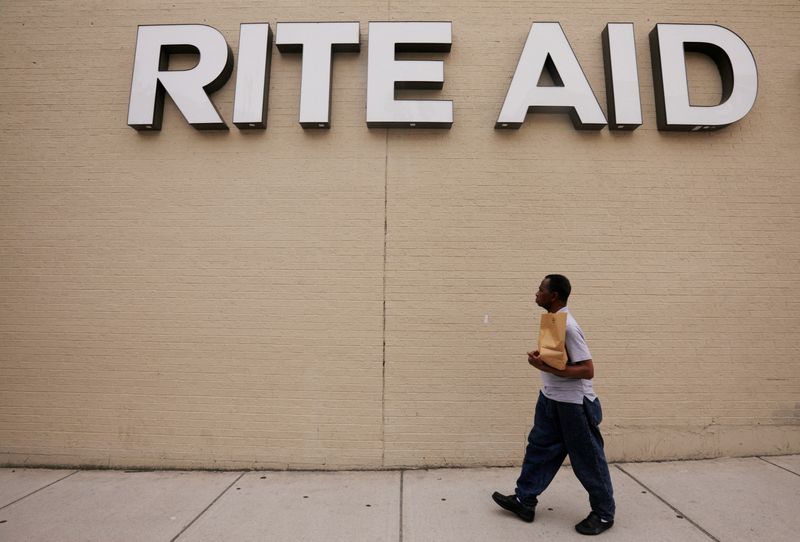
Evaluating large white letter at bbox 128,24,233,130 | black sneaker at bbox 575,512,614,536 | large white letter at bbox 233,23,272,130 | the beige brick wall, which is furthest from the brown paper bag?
large white letter at bbox 128,24,233,130

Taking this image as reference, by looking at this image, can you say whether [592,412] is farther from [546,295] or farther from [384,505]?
[384,505]

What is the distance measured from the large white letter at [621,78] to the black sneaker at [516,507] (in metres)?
4.02

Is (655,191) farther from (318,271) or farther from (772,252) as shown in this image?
(318,271)

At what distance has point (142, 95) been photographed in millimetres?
4543

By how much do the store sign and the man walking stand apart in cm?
262

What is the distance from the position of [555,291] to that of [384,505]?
2.24 metres

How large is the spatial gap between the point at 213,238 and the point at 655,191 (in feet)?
16.3

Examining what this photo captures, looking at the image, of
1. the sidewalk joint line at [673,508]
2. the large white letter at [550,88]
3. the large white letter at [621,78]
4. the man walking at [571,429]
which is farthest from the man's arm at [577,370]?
the large white letter at [621,78]

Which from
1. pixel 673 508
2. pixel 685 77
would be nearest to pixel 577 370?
pixel 673 508

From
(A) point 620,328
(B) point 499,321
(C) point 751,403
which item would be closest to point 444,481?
(B) point 499,321

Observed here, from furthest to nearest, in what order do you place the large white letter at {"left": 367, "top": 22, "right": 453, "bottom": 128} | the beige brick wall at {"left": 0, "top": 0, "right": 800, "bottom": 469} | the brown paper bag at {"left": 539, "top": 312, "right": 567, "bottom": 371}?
the large white letter at {"left": 367, "top": 22, "right": 453, "bottom": 128}
the beige brick wall at {"left": 0, "top": 0, "right": 800, "bottom": 469}
the brown paper bag at {"left": 539, "top": 312, "right": 567, "bottom": 371}

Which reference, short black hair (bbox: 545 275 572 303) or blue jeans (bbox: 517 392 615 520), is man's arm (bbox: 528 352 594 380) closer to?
blue jeans (bbox: 517 392 615 520)

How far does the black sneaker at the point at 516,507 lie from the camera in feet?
9.71

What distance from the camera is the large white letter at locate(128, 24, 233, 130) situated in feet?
14.7
